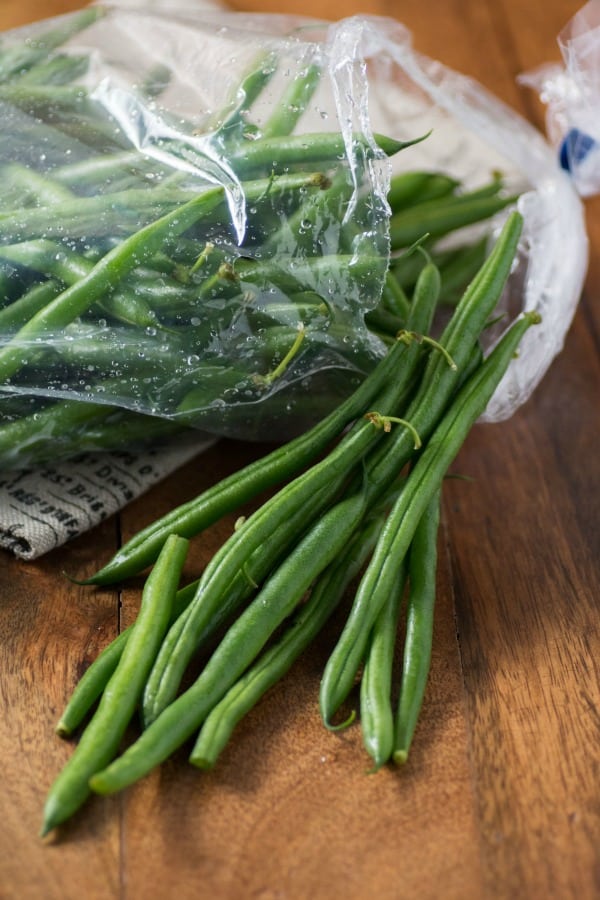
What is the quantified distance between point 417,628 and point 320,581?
0.11 m

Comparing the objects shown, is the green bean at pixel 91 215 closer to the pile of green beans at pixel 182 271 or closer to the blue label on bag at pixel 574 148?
the pile of green beans at pixel 182 271

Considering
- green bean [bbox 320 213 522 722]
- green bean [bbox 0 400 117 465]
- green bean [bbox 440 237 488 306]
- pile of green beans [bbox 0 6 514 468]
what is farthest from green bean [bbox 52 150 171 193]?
green bean [bbox 440 237 488 306]

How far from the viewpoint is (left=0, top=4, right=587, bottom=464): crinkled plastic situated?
1177mm

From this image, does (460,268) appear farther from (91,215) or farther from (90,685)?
(90,685)

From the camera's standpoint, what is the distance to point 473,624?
1.15 metres

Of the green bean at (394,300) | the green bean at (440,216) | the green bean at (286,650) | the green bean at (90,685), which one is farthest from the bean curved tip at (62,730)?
the green bean at (440,216)

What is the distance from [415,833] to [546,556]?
1.39ft

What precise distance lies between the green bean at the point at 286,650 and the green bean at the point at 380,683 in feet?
0.18

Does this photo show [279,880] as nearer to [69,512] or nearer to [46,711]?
[46,711]

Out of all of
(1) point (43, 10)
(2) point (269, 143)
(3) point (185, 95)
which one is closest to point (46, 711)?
(2) point (269, 143)

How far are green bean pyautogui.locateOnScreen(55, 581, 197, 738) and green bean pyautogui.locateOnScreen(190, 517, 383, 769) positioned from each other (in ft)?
0.35

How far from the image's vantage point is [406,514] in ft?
3.59

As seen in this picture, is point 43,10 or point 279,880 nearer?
point 279,880

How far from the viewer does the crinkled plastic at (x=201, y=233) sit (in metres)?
1.18
